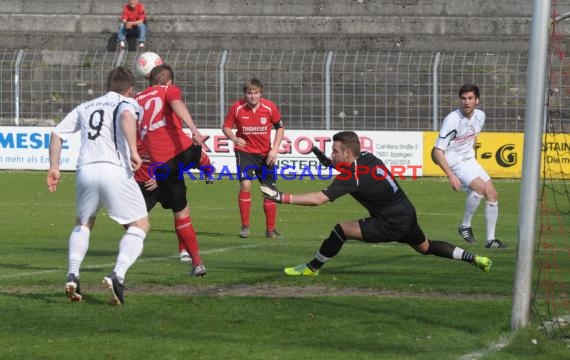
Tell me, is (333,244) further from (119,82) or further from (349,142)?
(119,82)

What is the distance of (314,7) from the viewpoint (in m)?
33.8

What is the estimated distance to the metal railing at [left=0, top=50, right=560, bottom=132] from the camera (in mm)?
27438

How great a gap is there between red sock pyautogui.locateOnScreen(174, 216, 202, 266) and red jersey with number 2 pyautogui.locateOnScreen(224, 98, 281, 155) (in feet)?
15.5

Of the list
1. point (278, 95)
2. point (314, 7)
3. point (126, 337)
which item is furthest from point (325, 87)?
point (126, 337)

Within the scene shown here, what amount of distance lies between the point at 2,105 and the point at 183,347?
22650 millimetres

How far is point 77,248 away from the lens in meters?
9.84

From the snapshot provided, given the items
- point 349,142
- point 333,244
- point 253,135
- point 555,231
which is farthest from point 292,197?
point 555,231

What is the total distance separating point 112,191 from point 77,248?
610mm

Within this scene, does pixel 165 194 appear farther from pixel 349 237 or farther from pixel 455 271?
pixel 455 271

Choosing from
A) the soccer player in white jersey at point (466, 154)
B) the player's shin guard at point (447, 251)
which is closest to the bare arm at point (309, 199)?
the player's shin guard at point (447, 251)

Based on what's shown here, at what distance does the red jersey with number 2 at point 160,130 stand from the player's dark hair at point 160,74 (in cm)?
6

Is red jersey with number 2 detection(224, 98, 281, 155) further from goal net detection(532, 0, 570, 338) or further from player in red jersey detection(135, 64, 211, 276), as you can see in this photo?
player in red jersey detection(135, 64, 211, 276)

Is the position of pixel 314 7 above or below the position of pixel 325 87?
above

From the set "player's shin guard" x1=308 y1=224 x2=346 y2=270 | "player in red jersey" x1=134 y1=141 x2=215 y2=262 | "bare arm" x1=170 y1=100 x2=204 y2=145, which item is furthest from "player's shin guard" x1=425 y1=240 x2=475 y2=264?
"bare arm" x1=170 y1=100 x2=204 y2=145
